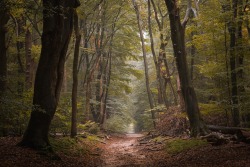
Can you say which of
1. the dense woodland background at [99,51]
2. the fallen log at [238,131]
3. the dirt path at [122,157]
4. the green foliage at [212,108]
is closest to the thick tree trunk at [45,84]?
the dense woodland background at [99,51]

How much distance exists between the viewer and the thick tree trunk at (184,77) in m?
11.5

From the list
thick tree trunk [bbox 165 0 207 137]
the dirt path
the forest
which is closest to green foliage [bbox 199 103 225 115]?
the forest

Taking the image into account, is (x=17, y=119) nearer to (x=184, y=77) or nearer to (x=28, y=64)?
(x=28, y=64)

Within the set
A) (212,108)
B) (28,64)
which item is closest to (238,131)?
(212,108)

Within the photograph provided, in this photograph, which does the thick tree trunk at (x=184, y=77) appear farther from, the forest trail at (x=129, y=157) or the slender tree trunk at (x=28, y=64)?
the slender tree trunk at (x=28, y=64)

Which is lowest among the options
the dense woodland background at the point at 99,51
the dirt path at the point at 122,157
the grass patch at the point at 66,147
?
the dirt path at the point at 122,157

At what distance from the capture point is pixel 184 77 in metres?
11.9

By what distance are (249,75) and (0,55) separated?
496 inches

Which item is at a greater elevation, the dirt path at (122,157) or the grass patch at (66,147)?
the grass patch at (66,147)

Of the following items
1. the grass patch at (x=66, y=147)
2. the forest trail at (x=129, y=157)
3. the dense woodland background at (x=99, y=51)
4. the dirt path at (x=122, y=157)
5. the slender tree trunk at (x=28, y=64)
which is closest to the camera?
the dense woodland background at (x=99, y=51)

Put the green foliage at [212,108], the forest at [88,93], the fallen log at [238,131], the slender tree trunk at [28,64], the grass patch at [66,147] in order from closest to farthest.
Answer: the forest at [88,93]
the fallen log at [238,131]
the grass patch at [66,147]
the green foliage at [212,108]
the slender tree trunk at [28,64]

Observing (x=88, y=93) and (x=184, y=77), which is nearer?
(x=184, y=77)

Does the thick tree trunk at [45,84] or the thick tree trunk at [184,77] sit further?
the thick tree trunk at [184,77]

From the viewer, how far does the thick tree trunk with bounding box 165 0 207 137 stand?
1154 centimetres
